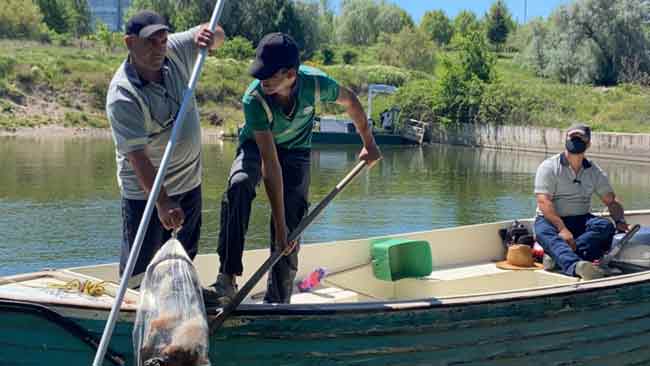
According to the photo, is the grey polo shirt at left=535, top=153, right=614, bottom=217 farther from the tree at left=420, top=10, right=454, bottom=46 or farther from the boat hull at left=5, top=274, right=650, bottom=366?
the tree at left=420, top=10, right=454, bottom=46

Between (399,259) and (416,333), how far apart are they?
74.3 inches

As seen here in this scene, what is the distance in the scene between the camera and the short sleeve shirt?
4.68 meters

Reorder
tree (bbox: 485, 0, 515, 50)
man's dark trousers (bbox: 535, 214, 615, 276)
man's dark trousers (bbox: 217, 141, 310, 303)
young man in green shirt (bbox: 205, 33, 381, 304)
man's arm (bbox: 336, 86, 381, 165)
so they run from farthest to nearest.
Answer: tree (bbox: 485, 0, 515, 50)
man's dark trousers (bbox: 535, 214, 615, 276)
man's arm (bbox: 336, 86, 381, 165)
man's dark trousers (bbox: 217, 141, 310, 303)
young man in green shirt (bbox: 205, 33, 381, 304)

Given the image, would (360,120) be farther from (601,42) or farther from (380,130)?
(601,42)

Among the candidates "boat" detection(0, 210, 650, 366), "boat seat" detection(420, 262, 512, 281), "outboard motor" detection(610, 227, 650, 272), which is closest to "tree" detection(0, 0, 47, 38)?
"boat seat" detection(420, 262, 512, 281)

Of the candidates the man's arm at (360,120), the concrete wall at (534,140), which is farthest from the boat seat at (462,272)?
the concrete wall at (534,140)

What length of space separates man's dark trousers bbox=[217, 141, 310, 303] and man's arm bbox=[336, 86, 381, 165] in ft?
1.17

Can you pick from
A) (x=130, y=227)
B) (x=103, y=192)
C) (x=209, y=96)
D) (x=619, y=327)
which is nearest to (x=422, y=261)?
(x=619, y=327)

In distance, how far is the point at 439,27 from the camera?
84.6 meters

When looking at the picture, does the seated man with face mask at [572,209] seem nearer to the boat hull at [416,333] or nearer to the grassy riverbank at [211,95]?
the boat hull at [416,333]

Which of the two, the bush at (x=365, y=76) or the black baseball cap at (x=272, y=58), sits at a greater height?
the bush at (x=365, y=76)

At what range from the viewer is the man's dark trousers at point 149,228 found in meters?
4.82

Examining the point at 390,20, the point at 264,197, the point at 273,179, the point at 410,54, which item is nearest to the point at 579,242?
the point at 273,179

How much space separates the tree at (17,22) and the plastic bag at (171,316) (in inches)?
2298
